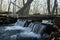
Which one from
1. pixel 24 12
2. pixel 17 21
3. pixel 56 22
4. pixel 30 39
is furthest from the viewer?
pixel 17 21

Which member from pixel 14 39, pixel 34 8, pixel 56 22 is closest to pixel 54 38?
pixel 56 22

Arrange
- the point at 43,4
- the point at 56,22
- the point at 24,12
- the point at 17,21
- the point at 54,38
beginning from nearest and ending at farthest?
the point at 54,38 < the point at 56,22 < the point at 24,12 < the point at 17,21 < the point at 43,4

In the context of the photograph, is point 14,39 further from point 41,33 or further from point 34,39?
point 41,33

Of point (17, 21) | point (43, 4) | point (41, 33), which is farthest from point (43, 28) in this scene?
point (43, 4)

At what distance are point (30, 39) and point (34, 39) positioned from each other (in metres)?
0.20

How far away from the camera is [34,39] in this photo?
803 centimetres

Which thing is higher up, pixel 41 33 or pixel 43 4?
pixel 43 4

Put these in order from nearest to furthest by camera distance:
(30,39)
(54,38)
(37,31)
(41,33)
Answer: (54,38), (30,39), (41,33), (37,31)

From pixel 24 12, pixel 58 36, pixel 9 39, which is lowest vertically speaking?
pixel 9 39

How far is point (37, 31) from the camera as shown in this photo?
31.2ft

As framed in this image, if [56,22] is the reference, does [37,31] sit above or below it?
below

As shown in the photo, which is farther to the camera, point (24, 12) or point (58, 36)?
point (24, 12)

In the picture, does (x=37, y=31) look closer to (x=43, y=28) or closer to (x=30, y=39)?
(x=43, y=28)

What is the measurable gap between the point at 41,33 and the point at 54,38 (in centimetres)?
299
